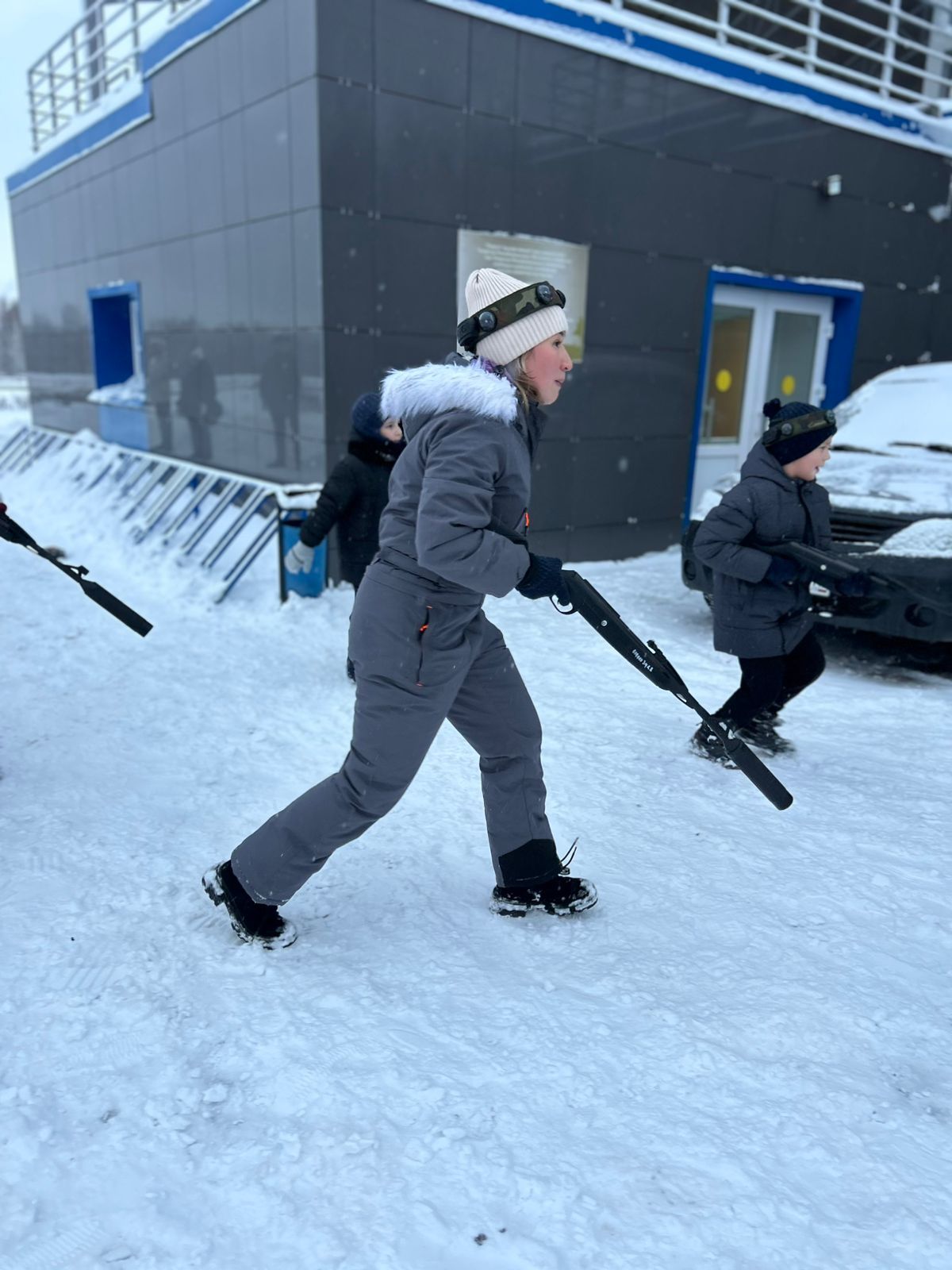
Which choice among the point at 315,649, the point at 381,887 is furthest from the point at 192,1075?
the point at 315,649

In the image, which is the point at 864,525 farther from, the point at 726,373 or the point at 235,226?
the point at 235,226

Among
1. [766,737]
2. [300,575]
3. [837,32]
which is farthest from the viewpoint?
[837,32]

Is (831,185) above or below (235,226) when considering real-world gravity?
above

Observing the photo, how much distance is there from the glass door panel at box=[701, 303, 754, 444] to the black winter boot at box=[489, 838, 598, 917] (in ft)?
22.2

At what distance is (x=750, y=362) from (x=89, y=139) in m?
7.62

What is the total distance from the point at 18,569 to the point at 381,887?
18.3ft

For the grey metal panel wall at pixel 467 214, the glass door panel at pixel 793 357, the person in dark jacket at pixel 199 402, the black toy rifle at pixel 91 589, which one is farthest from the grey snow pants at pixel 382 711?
the glass door panel at pixel 793 357

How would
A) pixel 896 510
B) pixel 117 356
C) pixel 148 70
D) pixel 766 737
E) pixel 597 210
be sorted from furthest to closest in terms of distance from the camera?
pixel 117 356, pixel 148 70, pixel 597 210, pixel 896 510, pixel 766 737

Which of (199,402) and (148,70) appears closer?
(148,70)

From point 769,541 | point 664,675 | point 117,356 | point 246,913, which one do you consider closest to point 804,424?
point 769,541

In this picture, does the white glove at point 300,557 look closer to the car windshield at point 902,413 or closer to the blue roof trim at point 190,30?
the car windshield at point 902,413

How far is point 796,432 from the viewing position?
340cm

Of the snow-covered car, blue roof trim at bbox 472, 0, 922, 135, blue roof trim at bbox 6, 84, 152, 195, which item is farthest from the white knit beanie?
blue roof trim at bbox 6, 84, 152, 195

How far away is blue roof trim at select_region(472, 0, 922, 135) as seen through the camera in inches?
265
